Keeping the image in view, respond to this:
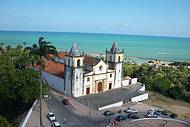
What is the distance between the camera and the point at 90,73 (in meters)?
49.6

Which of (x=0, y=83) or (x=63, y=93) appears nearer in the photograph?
(x=0, y=83)

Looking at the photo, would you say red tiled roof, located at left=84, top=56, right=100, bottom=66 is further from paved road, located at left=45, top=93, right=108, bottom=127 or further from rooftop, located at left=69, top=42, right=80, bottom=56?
paved road, located at left=45, top=93, right=108, bottom=127

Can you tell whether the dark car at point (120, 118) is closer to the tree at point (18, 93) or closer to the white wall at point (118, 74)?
the tree at point (18, 93)

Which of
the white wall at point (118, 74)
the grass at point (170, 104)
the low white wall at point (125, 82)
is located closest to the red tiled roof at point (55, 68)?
the white wall at point (118, 74)

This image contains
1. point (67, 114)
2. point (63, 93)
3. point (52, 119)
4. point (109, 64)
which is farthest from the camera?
point (109, 64)

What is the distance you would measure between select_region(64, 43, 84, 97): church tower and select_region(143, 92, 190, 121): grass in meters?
11.4

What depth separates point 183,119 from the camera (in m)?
41.6

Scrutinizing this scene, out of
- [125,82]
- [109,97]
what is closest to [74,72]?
[109,97]

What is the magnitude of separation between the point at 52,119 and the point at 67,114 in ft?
11.9

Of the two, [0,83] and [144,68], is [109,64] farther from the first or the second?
[0,83]

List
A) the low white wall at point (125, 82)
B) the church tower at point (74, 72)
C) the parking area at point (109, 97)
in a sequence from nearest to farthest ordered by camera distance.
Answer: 1. the parking area at point (109, 97)
2. the church tower at point (74, 72)
3. the low white wall at point (125, 82)

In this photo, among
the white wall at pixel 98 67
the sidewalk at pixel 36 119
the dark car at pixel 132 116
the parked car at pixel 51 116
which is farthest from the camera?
the white wall at pixel 98 67

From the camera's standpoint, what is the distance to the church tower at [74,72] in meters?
47.2

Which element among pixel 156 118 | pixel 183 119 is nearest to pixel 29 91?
pixel 156 118
